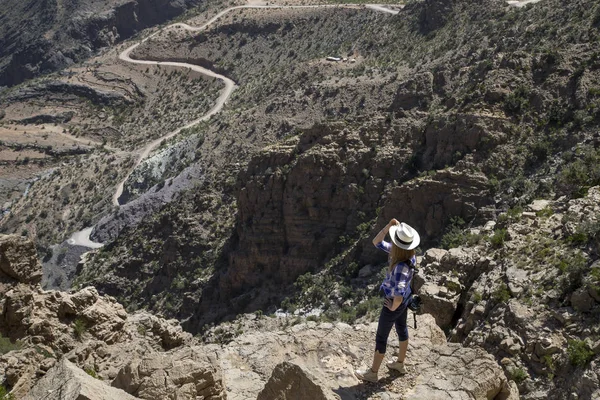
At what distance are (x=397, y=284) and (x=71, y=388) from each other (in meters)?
4.93

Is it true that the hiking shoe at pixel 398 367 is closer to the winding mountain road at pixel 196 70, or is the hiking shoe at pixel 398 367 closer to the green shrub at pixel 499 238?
the green shrub at pixel 499 238

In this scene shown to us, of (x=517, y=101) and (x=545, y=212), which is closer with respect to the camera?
(x=545, y=212)

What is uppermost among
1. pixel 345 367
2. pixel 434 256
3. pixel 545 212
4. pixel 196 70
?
pixel 345 367

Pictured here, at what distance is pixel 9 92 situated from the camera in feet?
301

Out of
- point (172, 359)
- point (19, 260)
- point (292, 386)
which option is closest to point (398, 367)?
point (292, 386)

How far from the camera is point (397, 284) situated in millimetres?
9992

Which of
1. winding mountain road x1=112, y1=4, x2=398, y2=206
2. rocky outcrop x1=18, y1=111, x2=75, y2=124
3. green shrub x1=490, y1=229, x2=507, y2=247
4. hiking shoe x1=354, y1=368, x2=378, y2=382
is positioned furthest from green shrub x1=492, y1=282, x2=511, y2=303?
rocky outcrop x1=18, y1=111, x2=75, y2=124

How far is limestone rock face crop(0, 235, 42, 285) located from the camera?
15531 millimetres

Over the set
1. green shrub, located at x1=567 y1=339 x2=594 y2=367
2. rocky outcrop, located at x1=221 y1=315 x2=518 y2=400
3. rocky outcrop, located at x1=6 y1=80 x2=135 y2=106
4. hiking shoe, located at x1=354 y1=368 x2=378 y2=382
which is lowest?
rocky outcrop, located at x1=6 y1=80 x2=135 y2=106

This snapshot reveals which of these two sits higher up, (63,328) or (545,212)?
(63,328)

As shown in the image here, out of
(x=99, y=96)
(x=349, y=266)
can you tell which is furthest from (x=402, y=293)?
(x=99, y=96)

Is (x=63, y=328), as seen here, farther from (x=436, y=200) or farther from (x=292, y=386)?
(x=436, y=200)

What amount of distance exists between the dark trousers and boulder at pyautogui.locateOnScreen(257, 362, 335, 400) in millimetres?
1671

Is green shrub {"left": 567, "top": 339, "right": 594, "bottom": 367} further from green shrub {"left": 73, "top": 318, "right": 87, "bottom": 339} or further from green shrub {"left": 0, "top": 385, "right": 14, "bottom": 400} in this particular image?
green shrub {"left": 73, "top": 318, "right": 87, "bottom": 339}
